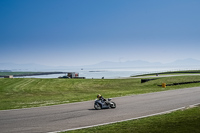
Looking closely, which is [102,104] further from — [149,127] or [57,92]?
[57,92]

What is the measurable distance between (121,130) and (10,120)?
708cm

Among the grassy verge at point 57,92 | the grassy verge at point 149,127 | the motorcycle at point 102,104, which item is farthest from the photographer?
the grassy verge at point 57,92

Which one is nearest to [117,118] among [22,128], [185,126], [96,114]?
[96,114]

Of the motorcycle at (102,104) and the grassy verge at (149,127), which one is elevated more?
the motorcycle at (102,104)

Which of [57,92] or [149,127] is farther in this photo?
[57,92]

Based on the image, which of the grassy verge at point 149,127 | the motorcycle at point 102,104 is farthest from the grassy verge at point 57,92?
the grassy verge at point 149,127

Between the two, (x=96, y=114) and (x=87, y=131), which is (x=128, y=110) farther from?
(x=87, y=131)

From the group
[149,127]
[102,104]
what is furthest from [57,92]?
[149,127]

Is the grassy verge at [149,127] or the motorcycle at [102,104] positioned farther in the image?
the motorcycle at [102,104]

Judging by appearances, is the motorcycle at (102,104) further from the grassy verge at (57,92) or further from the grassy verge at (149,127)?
the grassy verge at (149,127)

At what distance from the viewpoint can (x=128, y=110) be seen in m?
16.1

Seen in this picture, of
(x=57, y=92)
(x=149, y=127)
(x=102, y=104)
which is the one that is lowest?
(x=149, y=127)

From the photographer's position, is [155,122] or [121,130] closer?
[121,130]

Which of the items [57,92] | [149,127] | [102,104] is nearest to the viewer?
[149,127]
